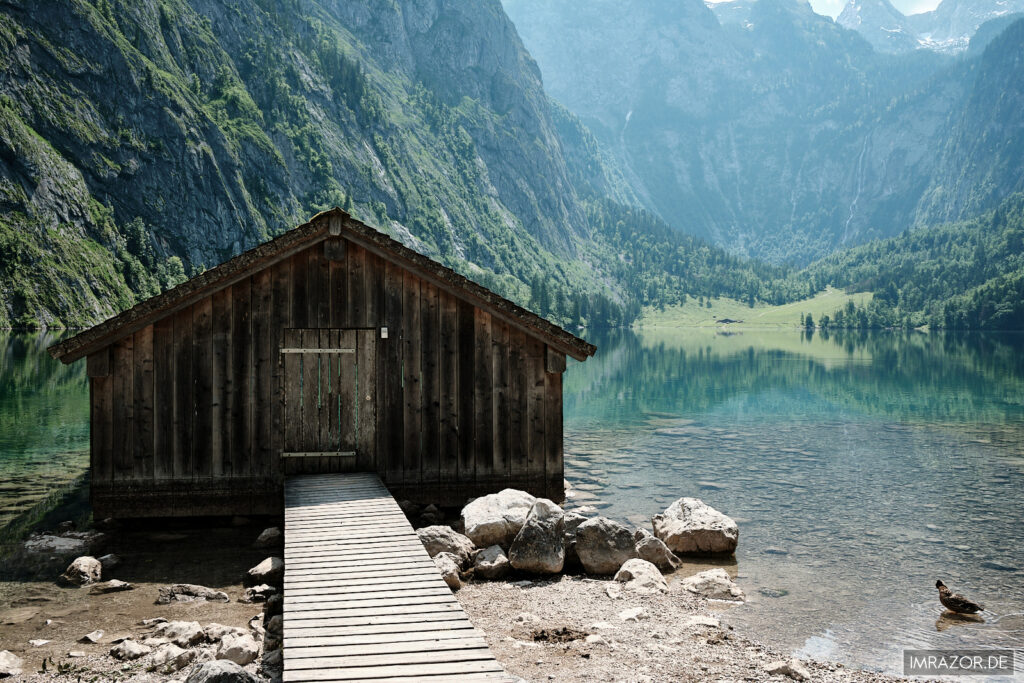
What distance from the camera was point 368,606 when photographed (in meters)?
8.88

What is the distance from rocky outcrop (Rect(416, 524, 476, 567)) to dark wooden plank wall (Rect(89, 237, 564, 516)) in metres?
2.84

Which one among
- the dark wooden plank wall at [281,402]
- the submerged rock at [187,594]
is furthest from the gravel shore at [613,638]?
the dark wooden plank wall at [281,402]

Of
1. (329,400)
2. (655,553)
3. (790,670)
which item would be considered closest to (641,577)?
(655,553)

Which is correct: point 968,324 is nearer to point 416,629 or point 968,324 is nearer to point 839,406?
point 839,406

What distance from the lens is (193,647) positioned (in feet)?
31.0

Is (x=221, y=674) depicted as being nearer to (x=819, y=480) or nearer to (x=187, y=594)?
(x=187, y=594)

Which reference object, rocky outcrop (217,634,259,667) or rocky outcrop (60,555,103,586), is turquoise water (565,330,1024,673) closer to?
rocky outcrop (217,634,259,667)

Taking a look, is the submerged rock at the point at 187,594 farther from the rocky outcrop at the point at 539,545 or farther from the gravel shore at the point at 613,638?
the rocky outcrop at the point at 539,545

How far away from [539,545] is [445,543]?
1440 millimetres

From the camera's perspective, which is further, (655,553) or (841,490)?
(841,490)

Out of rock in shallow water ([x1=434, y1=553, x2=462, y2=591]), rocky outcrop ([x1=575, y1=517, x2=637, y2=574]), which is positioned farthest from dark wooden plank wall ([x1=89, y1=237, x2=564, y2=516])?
rock in shallow water ([x1=434, y1=553, x2=462, y2=591])

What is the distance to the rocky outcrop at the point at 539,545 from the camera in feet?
41.4

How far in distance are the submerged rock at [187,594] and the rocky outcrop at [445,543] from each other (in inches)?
116

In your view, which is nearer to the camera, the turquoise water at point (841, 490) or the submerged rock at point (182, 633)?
the submerged rock at point (182, 633)
